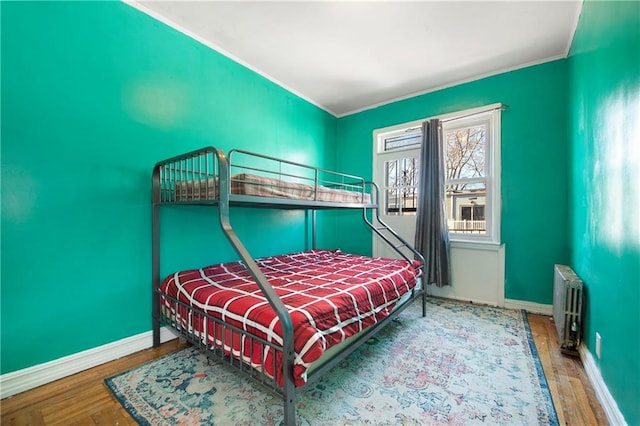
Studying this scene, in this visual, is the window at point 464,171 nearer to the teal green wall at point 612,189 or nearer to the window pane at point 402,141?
the window pane at point 402,141

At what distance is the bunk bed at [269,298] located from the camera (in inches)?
43.7

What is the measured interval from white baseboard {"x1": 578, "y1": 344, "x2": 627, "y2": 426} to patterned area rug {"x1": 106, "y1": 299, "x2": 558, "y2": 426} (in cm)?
21

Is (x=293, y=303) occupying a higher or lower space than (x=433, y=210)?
lower

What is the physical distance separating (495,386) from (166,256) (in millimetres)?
2345

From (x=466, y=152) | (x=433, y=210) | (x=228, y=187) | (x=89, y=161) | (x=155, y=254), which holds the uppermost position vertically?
(x=466, y=152)

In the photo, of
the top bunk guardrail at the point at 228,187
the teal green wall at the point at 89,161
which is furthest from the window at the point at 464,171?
the teal green wall at the point at 89,161

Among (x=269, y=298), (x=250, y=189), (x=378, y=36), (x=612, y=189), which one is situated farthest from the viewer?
(x=378, y=36)

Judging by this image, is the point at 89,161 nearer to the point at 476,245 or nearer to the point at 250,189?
the point at 250,189

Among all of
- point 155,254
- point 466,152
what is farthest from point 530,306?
point 155,254

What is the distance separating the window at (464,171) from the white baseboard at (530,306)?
64 cm

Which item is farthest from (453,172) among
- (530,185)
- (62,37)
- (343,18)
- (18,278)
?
(18,278)

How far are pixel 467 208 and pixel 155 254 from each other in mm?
3144

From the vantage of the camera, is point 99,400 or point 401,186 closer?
point 99,400

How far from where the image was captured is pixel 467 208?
3.04m
